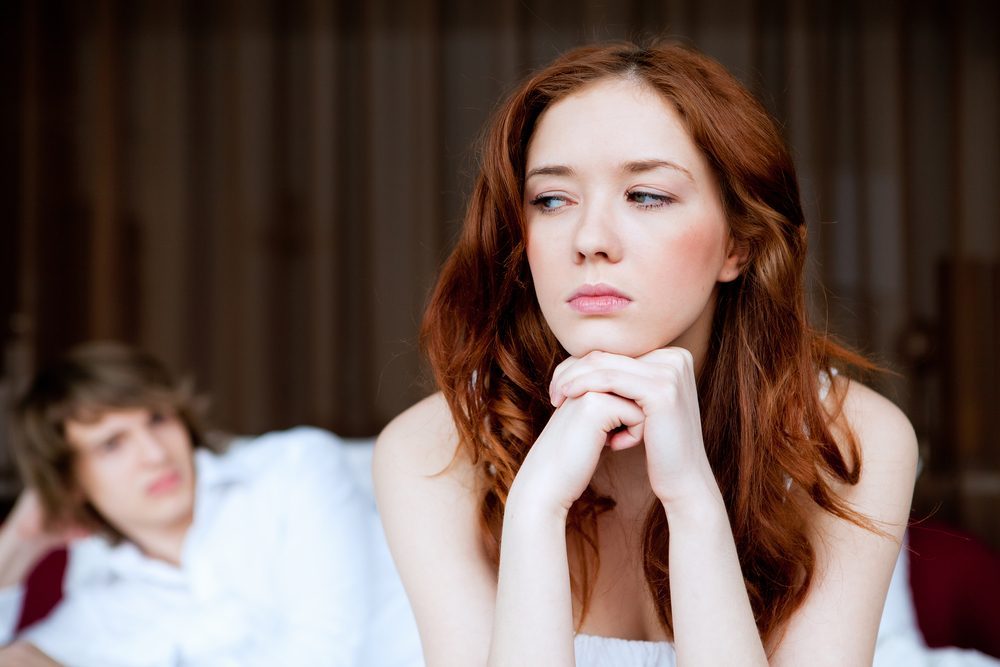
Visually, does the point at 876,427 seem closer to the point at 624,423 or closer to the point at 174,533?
the point at 624,423

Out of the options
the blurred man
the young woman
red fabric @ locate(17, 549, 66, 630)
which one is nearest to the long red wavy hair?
the young woman

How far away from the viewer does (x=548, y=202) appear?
1.24m

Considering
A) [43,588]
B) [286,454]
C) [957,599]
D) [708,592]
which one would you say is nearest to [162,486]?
[286,454]

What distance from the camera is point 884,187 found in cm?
369

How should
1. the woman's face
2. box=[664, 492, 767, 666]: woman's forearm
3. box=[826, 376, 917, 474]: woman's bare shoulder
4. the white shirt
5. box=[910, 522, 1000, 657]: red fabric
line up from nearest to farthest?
box=[664, 492, 767, 666]: woman's forearm, the woman's face, box=[826, 376, 917, 474]: woman's bare shoulder, the white shirt, box=[910, 522, 1000, 657]: red fabric

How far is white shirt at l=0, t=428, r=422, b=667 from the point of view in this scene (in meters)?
1.86

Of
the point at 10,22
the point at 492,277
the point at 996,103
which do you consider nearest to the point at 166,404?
the point at 492,277

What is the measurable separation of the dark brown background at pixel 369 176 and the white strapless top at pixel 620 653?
2.38 meters

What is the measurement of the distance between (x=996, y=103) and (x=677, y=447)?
3.32m

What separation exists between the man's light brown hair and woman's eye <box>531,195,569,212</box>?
1.48 m

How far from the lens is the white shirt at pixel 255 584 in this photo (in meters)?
1.86

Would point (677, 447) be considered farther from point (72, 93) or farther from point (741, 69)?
point (72, 93)

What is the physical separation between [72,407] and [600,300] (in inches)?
66.2

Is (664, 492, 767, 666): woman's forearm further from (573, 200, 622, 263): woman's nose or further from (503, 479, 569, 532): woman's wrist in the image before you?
(573, 200, 622, 263): woman's nose
